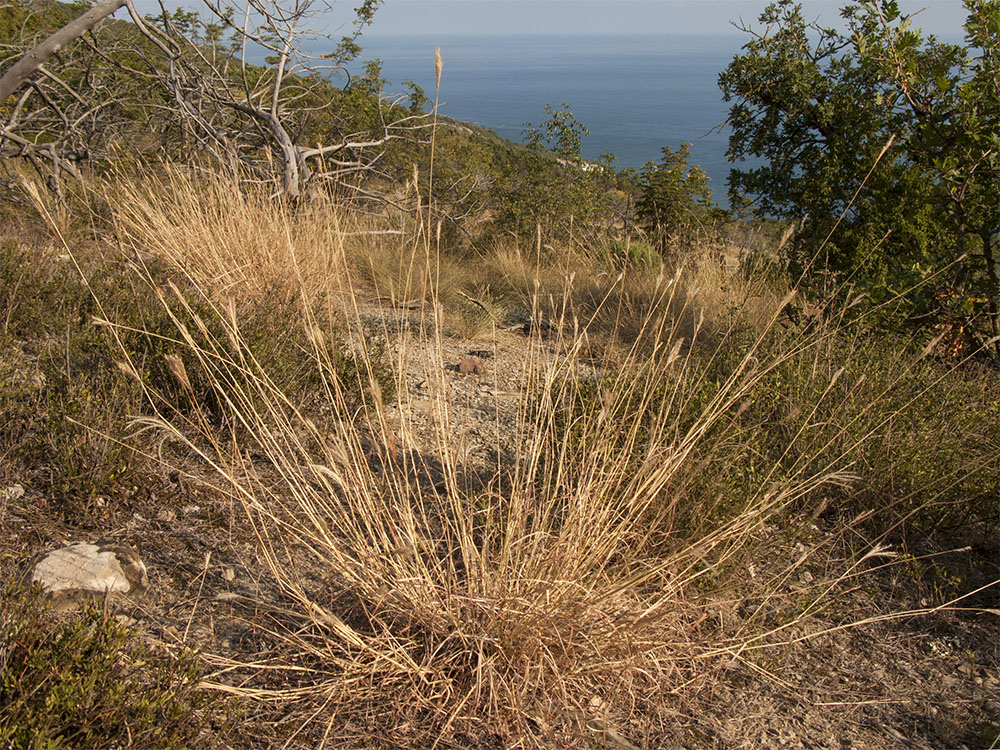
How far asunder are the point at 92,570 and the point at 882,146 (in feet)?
14.8

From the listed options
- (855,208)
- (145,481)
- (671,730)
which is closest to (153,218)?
(145,481)

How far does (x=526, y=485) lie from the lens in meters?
A: 1.76

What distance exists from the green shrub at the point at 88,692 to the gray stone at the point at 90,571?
0.26 m

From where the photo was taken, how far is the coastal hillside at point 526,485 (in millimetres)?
1634

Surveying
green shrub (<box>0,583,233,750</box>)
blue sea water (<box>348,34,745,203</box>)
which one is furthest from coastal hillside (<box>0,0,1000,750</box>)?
blue sea water (<box>348,34,745,203</box>)

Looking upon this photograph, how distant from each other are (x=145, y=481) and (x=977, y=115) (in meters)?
4.25

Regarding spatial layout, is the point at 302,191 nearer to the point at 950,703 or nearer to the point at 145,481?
the point at 145,481

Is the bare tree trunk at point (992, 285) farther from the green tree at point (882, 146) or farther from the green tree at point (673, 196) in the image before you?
the green tree at point (673, 196)

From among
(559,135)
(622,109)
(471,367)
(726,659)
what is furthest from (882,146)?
(622,109)

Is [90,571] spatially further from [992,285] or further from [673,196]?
[673,196]

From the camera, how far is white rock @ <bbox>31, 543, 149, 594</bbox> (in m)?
1.75

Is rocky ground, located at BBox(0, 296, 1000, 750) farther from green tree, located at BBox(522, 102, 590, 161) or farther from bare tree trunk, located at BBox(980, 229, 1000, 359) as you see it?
green tree, located at BBox(522, 102, 590, 161)

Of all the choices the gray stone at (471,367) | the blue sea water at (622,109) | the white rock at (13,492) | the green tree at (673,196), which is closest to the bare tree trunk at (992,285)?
the gray stone at (471,367)

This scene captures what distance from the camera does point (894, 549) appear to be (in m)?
2.58
